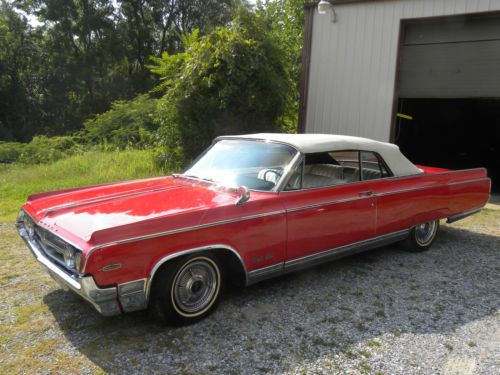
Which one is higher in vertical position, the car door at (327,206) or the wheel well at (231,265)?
the car door at (327,206)

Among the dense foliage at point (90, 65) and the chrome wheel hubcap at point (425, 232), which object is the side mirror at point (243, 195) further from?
the dense foliage at point (90, 65)

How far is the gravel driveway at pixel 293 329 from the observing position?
2.90m

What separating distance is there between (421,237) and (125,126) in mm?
14284

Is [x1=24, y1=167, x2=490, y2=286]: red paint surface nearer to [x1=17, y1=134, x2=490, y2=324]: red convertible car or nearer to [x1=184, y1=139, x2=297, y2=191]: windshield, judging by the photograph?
[x1=17, y1=134, x2=490, y2=324]: red convertible car

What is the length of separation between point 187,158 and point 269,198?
684 centimetres

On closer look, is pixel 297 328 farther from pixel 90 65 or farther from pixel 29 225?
pixel 90 65

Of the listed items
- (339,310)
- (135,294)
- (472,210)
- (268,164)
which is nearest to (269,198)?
(268,164)

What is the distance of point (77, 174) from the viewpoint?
1100 centimetres

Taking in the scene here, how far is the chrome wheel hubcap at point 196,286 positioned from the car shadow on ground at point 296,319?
0.50 ft

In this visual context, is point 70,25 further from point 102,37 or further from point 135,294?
point 135,294

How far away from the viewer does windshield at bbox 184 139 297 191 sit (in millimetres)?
3982

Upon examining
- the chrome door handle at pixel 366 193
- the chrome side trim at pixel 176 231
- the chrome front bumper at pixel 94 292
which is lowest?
the chrome front bumper at pixel 94 292

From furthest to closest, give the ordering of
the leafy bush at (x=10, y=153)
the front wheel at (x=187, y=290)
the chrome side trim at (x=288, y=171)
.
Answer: the leafy bush at (x=10, y=153)
the chrome side trim at (x=288, y=171)
the front wheel at (x=187, y=290)

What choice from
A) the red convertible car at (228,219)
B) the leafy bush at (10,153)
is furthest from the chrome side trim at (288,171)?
the leafy bush at (10,153)
